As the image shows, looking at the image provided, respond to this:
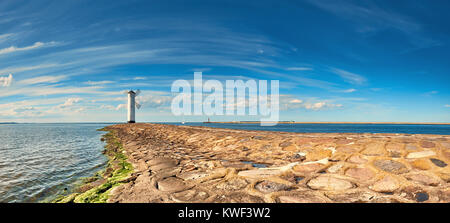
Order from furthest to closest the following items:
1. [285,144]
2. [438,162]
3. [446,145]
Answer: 1. [285,144]
2. [446,145]
3. [438,162]

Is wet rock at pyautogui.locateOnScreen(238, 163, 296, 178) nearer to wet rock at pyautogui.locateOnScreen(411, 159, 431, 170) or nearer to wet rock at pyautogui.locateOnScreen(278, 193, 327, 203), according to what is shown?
wet rock at pyautogui.locateOnScreen(278, 193, 327, 203)

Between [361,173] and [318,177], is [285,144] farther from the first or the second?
[361,173]

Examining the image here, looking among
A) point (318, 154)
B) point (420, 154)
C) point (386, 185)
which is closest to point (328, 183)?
point (386, 185)

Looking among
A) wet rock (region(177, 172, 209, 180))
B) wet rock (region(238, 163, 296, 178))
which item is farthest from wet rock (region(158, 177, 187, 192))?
wet rock (region(238, 163, 296, 178))

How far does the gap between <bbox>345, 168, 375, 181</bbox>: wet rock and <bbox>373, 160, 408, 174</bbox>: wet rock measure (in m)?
0.22

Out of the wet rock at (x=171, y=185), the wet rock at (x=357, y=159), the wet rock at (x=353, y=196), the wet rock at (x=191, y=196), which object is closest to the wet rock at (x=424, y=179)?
the wet rock at (x=357, y=159)

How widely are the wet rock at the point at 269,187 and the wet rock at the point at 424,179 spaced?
183cm

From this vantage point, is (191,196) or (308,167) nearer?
(191,196)

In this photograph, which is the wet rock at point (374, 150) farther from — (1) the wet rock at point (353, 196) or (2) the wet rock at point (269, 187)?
(2) the wet rock at point (269, 187)

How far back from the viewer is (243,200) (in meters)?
2.73

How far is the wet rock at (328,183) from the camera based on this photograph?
118 inches

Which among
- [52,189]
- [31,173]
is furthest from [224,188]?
[31,173]

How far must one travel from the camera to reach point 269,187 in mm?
3127

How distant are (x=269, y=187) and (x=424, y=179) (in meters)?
2.21
